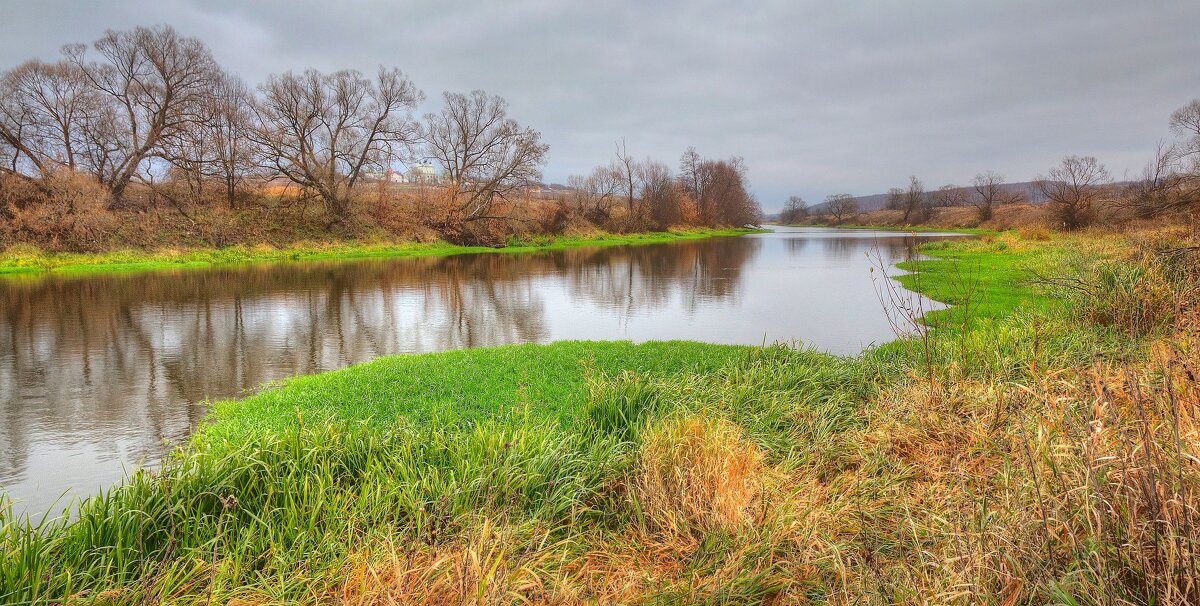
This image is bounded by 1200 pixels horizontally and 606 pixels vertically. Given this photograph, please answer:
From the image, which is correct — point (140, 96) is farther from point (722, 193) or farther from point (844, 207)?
point (844, 207)

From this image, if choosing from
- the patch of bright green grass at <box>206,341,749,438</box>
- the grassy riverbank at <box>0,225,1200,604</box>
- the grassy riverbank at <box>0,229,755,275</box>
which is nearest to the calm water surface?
the patch of bright green grass at <box>206,341,749,438</box>

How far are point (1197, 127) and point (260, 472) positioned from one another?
45.9 m

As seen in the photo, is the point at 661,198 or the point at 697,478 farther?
the point at 661,198

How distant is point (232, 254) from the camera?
2742 cm

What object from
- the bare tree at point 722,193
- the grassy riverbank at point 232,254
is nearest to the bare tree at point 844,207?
the bare tree at point 722,193

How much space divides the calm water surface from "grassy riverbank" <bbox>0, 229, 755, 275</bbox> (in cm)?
308

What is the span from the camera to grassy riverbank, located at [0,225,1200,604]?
2701mm

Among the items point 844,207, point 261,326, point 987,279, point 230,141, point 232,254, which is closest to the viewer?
point 261,326

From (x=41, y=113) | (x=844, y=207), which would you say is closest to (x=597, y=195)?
(x=41, y=113)

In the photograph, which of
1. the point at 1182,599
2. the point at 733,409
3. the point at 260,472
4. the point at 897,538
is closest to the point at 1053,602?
the point at 1182,599

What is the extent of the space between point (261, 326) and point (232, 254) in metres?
19.0

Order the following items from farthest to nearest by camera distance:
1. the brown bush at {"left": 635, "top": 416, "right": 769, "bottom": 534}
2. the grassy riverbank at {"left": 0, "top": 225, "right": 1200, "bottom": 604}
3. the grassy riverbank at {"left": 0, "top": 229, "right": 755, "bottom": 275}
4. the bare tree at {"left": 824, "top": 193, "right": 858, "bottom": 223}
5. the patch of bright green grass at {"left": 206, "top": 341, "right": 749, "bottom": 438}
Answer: the bare tree at {"left": 824, "top": 193, "right": 858, "bottom": 223}
the grassy riverbank at {"left": 0, "top": 229, "right": 755, "bottom": 275}
the patch of bright green grass at {"left": 206, "top": 341, "right": 749, "bottom": 438}
the brown bush at {"left": 635, "top": 416, "right": 769, "bottom": 534}
the grassy riverbank at {"left": 0, "top": 225, "right": 1200, "bottom": 604}

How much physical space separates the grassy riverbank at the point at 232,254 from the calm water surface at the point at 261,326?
3077mm

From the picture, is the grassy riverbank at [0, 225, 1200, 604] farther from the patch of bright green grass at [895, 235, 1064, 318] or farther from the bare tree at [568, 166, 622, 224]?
the bare tree at [568, 166, 622, 224]
